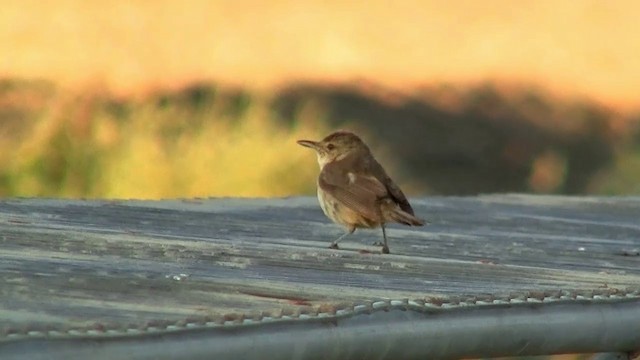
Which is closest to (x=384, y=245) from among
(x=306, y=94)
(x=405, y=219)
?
(x=405, y=219)

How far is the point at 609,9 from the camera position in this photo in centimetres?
2467

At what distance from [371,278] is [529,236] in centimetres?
176

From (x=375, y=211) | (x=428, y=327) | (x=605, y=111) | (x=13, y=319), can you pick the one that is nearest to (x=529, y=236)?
(x=375, y=211)

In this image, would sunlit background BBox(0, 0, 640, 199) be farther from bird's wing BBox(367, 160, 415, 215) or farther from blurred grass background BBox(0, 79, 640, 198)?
bird's wing BBox(367, 160, 415, 215)

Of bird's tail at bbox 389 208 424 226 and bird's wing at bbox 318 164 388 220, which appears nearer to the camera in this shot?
bird's tail at bbox 389 208 424 226

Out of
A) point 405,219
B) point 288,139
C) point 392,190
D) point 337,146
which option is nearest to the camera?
point 405,219

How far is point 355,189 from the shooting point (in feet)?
22.5

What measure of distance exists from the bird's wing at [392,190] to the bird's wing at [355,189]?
0.02 metres

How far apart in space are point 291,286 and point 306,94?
14.5 meters

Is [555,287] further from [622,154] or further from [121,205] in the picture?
[622,154]

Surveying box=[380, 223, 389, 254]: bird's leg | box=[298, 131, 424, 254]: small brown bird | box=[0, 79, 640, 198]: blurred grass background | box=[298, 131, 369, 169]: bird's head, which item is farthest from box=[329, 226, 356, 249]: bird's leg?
box=[0, 79, 640, 198]: blurred grass background

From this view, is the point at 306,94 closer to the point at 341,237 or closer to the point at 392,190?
the point at 392,190

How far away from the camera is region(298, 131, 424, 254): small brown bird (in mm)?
6578

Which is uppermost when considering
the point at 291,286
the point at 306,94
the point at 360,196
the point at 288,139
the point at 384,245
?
the point at 306,94
